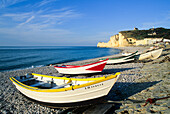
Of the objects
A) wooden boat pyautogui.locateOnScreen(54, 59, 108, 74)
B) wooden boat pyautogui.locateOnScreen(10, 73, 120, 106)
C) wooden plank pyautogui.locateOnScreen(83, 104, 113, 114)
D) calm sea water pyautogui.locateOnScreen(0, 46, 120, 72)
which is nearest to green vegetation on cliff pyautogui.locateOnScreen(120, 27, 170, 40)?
calm sea water pyautogui.locateOnScreen(0, 46, 120, 72)

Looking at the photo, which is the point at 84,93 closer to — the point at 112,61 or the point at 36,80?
the point at 36,80

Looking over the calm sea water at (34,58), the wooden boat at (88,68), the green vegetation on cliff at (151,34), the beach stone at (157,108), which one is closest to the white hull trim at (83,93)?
the beach stone at (157,108)

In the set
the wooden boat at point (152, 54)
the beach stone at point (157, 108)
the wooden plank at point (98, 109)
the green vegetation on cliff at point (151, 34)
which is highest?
the green vegetation on cliff at point (151, 34)

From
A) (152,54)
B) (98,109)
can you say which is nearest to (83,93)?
(98,109)

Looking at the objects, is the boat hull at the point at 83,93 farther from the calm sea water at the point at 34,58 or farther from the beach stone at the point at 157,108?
the calm sea water at the point at 34,58

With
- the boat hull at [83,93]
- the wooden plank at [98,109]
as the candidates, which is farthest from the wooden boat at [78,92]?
the wooden plank at [98,109]

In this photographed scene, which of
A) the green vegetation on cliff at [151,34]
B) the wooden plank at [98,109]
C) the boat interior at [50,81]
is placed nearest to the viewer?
the wooden plank at [98,109]

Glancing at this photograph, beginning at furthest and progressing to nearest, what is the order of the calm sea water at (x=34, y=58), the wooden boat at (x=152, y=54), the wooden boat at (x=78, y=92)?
1. the calm sea water at (x=34, y=58)
2. the wooden boat at (x=152, y=54)
3. the wooden boat at (x=78, y=92)

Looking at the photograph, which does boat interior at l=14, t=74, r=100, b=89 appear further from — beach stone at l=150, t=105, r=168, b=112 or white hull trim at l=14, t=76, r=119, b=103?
beach stone at l=150, t=105, r=168, b=112

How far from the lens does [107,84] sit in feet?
18.1

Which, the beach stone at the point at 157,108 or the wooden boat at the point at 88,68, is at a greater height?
the wooden boat at the point at 88,68

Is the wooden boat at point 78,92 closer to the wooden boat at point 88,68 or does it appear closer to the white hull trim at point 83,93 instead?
the white hull trim at point 83,93

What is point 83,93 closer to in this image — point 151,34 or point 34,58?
point 34,58

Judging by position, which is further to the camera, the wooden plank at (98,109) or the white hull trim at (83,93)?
the white hull trim at (83,93)
